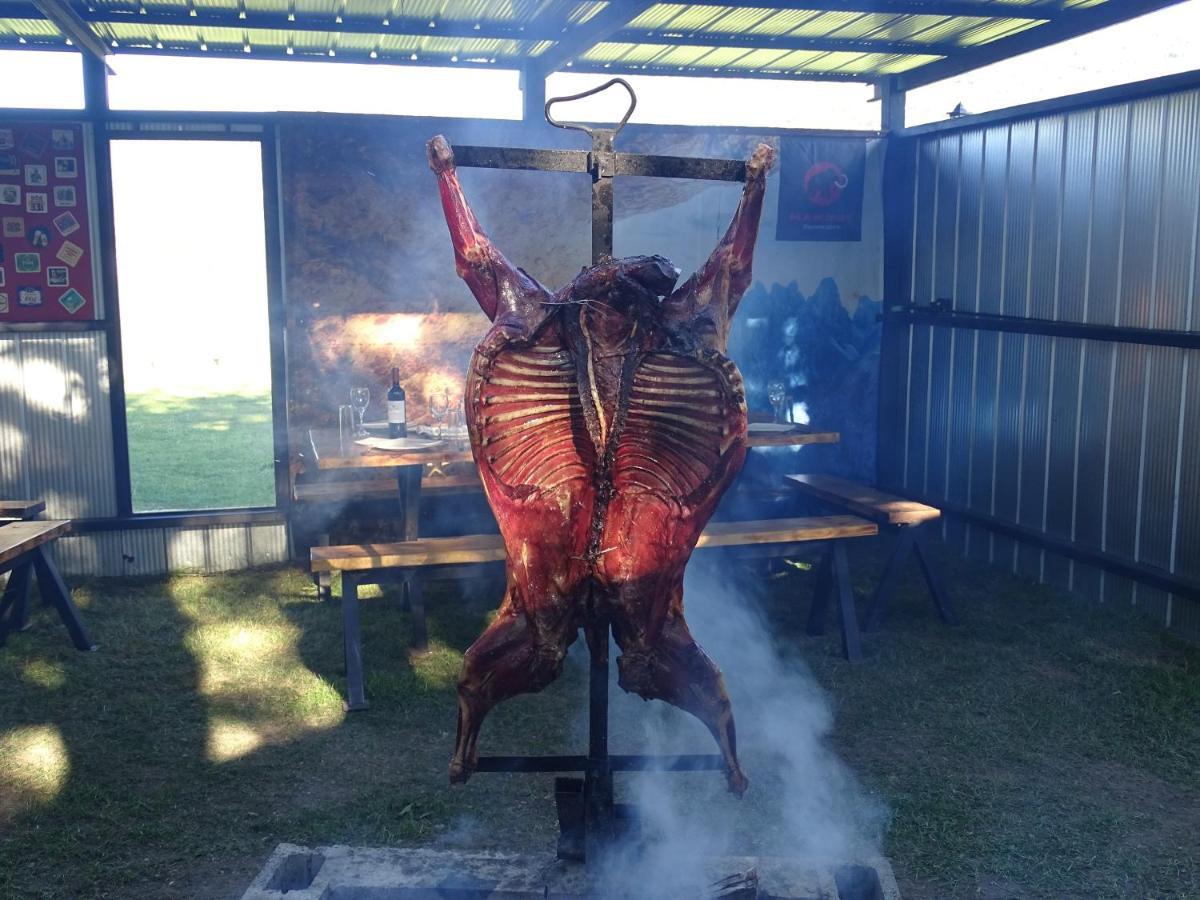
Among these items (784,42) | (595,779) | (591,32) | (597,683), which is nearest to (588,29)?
(591,32)

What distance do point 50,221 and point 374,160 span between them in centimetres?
225

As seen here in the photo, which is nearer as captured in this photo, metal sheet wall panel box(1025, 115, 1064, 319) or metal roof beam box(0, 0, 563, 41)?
Answer: metal roof beam box(0, 0, 563, 41)

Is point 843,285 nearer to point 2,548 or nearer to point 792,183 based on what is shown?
point 792,183

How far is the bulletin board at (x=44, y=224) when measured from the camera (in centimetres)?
738

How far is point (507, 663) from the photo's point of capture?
8.64ft

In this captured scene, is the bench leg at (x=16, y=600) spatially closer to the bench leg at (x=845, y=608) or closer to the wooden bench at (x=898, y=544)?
the bench leg at (x=845, y=608)

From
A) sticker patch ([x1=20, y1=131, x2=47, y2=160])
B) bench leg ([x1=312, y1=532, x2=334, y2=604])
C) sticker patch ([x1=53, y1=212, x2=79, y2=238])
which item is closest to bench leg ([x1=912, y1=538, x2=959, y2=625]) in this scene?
bench leg ([x1=312, y1=532, x2=334, y2=604])

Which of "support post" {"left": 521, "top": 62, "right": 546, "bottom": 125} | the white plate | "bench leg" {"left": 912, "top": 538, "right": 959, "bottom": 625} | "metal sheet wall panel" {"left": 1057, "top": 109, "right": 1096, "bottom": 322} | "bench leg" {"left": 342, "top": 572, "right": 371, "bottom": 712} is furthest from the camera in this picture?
"support post" {"left": 521, "top": 62, "right": 546, "bottom": 125}

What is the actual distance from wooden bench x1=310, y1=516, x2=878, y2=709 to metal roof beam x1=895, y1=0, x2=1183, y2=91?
361cm

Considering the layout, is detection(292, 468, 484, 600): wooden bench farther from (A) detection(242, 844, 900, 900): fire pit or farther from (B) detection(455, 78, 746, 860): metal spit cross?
(B) detection(455, 78, 746, 860): metal spit cross

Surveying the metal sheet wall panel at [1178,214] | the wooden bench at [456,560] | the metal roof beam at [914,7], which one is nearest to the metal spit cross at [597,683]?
the wooden bench at [456,560]

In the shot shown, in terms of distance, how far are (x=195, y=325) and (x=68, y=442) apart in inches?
449

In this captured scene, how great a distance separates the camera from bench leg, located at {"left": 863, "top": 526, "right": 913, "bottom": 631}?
672 centimetres

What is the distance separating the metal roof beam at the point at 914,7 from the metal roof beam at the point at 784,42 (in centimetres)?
72
